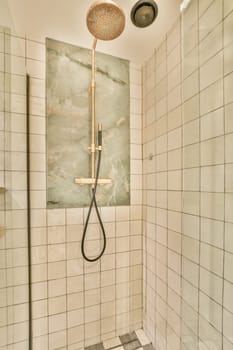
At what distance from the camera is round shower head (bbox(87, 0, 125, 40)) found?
0.90 meters

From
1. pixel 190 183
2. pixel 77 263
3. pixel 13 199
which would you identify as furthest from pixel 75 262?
pixel 190 183

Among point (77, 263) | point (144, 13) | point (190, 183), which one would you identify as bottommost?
point (77, 263)

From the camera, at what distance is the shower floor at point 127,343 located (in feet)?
4.50

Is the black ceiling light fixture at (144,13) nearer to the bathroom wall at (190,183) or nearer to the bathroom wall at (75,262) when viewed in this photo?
the bathroom wall at (190,183)

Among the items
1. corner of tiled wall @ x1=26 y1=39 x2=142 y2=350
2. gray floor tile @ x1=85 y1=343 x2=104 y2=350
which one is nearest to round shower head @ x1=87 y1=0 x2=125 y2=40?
corner of tiled wall @ x1=26 y1=39 x2=142 y2=350

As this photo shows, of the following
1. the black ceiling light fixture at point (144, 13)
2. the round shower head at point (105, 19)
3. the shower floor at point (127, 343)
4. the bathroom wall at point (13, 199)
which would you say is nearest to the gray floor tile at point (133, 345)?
the shower floor at point (127, 343)

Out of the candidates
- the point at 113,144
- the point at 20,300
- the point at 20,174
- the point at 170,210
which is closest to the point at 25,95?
the point at 20,174

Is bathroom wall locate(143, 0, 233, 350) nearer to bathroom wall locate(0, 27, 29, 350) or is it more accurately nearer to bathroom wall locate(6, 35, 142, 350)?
bathroom wall locate(6, 35, 142, 350)

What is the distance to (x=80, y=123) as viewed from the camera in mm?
1381

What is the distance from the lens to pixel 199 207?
38.1 inches

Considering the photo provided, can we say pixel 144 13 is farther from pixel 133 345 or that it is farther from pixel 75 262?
pixel 133 345

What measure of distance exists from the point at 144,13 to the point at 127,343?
7.64 ft

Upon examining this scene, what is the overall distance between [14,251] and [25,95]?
1055 mm

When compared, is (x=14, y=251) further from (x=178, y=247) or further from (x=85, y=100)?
(x=85, y=100)
